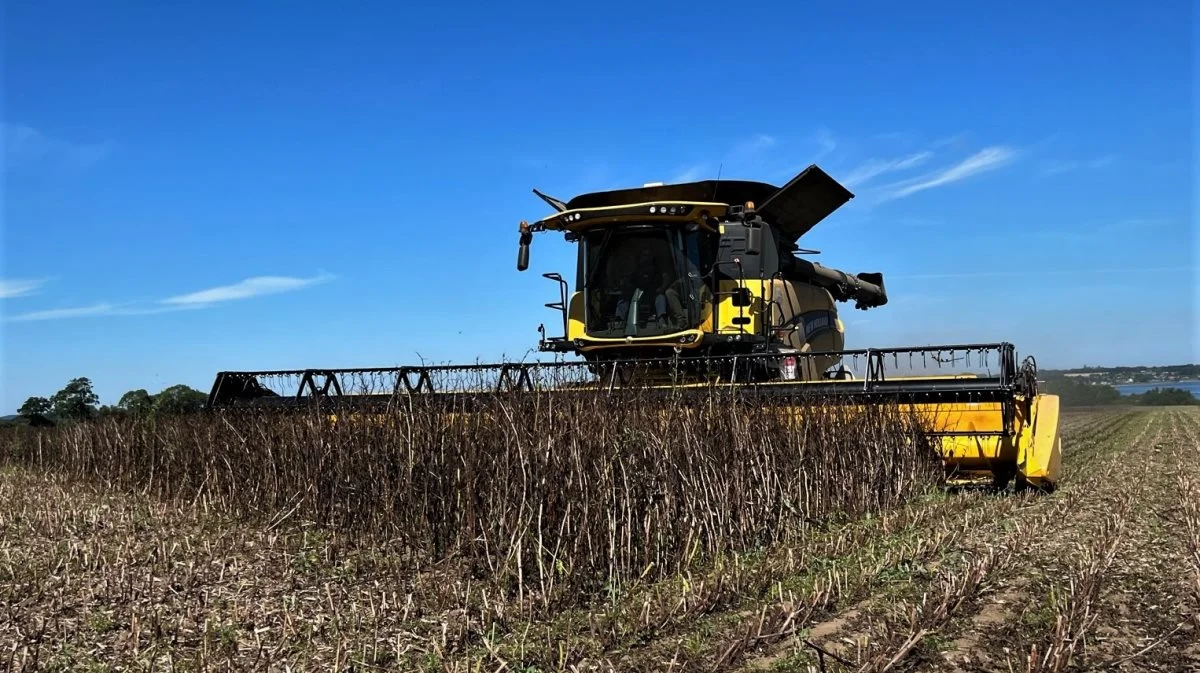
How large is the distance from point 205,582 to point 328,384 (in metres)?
4.43

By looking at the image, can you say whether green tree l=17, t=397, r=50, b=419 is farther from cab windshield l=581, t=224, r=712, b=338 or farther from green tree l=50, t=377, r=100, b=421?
cab windshield l=581, t=224, r=712, b=338

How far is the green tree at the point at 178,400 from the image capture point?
916 cm

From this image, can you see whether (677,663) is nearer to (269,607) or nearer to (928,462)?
(269,607)

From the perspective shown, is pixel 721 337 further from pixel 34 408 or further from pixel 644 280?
pixel 34 408

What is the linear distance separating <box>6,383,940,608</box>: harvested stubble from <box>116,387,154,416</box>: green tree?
2.38 m

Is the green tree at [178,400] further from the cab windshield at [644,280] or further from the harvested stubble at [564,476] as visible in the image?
the cab windshield at [644,280]

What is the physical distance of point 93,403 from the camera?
13.4m

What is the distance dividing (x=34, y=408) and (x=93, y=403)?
1663 mm

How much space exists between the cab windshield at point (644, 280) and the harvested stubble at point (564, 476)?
79.9 inches

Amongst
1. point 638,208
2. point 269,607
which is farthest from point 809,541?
point 638,208

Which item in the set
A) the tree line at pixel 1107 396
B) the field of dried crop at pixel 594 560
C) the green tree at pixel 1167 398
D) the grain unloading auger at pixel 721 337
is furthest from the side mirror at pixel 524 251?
the green tree at pixel 1167 398

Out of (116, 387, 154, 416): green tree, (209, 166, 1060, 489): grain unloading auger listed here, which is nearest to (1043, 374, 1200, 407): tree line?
(209, 166, 1060, 489): grain unloading auger

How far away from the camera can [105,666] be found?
3041 mm

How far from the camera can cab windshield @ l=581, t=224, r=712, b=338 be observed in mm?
8438
